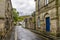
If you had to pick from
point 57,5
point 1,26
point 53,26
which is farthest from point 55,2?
point 1,26

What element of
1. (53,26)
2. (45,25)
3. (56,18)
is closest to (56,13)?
(56,18)

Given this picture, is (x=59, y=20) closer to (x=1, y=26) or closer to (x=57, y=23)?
(x=57, y=23)

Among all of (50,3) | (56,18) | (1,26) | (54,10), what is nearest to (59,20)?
(56,18)

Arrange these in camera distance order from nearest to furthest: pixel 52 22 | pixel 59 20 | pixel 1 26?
pixel 1 26 < pixel 59 20 < pixel 52 22

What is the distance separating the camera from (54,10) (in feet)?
72.2

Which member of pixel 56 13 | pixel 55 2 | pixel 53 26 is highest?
pixel 55 2

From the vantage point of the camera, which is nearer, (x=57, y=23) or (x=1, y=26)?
(x=1, y=26)

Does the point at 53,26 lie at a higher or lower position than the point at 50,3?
lower

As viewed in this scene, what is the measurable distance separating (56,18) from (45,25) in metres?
6.40

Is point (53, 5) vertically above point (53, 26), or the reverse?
point (53, 5)

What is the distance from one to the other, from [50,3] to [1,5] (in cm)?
851

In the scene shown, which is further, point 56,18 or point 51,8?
point 51,8

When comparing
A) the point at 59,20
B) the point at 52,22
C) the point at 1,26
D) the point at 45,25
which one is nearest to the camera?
the point at 1,26

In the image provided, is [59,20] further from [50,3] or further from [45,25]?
[45,25]
